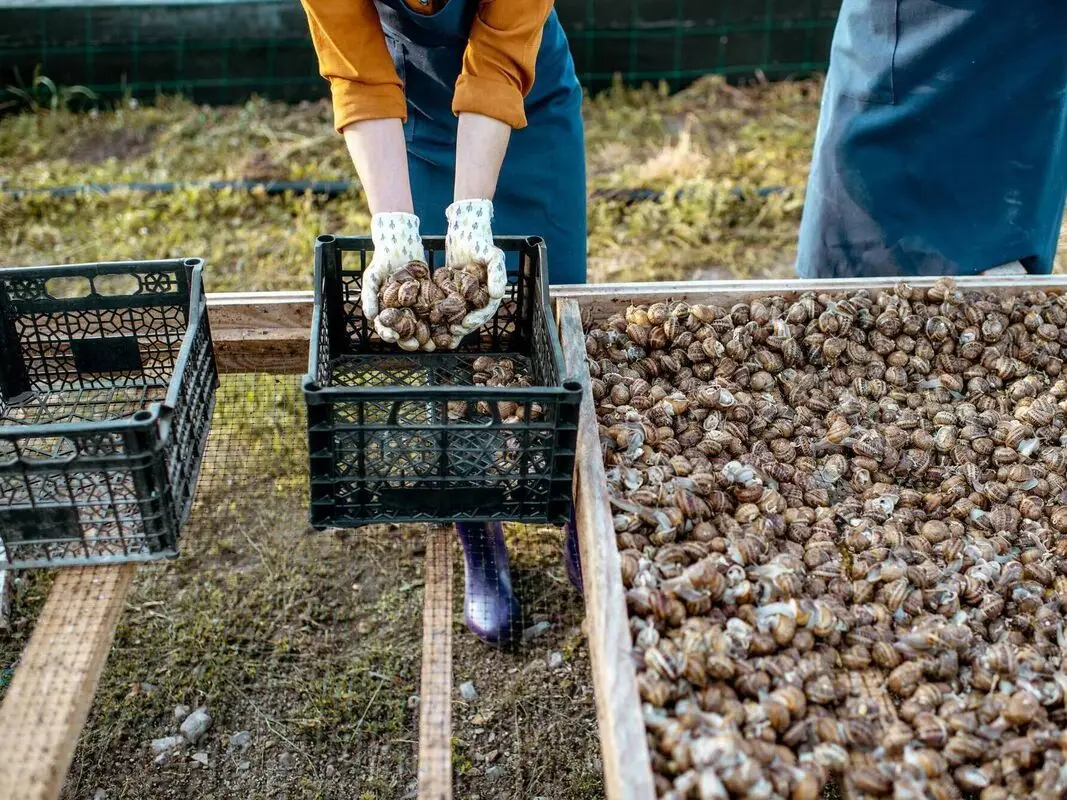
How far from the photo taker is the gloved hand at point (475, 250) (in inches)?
95.5

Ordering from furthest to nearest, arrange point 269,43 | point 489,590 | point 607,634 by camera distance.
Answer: point 269,43
point 489,590
point 607,634

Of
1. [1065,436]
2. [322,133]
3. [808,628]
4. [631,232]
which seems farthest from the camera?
[322,133]

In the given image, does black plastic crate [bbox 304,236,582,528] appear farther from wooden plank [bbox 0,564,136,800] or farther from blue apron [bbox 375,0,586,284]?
blue apron [bbox 375,0,586,284]

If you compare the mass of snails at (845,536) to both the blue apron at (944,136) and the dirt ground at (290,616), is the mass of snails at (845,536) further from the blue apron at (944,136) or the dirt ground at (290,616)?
the dirt ground at (290,616)

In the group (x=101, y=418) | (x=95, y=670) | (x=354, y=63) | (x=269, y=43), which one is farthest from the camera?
(x=269, y=43)

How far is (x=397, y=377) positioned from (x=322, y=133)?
4519mm

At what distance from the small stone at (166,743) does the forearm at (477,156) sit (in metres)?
1.87

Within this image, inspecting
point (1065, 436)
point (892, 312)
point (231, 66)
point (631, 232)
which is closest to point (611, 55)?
point (631, 232)

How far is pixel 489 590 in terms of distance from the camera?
3213 millimetres

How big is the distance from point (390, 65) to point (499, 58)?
0.32m

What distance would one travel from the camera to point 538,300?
8.37 ft

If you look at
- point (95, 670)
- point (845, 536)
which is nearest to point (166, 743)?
point (95, 670)

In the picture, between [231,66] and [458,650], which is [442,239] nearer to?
[458,650]

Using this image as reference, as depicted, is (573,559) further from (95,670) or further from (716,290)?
(95,670)
